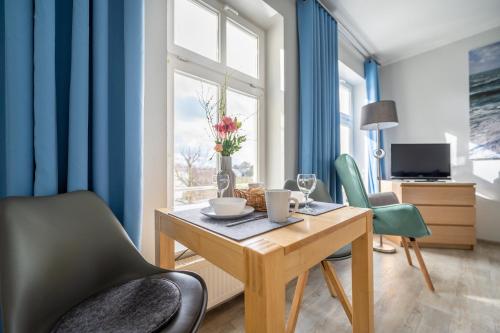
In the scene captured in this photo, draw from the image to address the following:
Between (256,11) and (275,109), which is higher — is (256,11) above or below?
above

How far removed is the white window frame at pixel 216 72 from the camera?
1.45m

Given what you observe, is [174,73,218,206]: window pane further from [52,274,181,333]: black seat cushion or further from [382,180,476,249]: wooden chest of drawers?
[382,180,476,249]: wooden chest of drawers

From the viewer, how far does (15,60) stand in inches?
31.1

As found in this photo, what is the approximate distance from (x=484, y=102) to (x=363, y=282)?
3.29 m

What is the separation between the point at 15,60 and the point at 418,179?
149 inches

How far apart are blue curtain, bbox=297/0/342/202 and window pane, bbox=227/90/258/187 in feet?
1.45

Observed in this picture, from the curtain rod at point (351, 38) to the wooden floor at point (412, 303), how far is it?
2.61 metres

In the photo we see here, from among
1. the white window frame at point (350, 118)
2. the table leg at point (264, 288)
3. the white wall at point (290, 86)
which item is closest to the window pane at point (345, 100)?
the white window frame at point (350, 118)

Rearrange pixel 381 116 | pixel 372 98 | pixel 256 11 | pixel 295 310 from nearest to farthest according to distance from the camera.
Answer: pixel 295 310 → pixel 256 11 → pixel 381 116 → pixel 372 98

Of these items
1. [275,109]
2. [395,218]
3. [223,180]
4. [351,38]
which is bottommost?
[395,218]

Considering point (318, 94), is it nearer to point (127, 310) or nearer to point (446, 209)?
point (446, 209)

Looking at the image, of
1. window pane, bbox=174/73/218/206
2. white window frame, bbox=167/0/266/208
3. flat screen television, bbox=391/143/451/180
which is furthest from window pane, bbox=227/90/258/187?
flat screen television, bbox=391/143/451/180

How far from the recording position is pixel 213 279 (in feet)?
4.59

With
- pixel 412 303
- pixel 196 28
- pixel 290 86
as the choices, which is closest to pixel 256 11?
pixel 196 28
